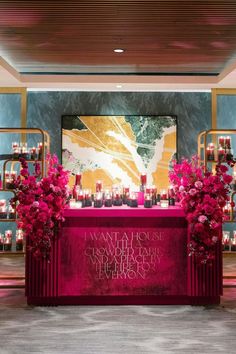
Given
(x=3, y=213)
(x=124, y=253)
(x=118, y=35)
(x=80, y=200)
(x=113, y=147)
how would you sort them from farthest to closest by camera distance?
(x=113, y=147), (x=3, y=213), (x=118, y=35), (x=80, y=200), (x=124, y=253)

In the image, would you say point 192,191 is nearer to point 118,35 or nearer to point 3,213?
point 118,35

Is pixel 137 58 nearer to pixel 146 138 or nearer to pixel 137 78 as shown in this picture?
pixel 137 78

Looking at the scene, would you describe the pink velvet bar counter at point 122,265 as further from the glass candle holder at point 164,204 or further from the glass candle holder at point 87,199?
the glass candle holder at point 87,199

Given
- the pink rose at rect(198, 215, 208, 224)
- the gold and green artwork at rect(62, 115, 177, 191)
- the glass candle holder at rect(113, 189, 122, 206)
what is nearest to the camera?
the pink rose at rect(198, 215, 208, 224)

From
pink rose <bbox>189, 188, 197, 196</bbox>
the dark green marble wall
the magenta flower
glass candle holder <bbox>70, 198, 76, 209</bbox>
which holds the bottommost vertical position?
glass candle holder <bbox>70, 198, 76, 209</bbox>

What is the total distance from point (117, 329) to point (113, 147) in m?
4.85

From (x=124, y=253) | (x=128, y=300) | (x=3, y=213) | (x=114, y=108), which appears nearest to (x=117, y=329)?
(x=128, y=300)

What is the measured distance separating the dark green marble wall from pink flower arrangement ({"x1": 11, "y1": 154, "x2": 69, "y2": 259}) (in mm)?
3851

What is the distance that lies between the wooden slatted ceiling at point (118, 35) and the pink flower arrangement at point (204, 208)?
166 cm

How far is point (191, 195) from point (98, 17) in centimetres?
210

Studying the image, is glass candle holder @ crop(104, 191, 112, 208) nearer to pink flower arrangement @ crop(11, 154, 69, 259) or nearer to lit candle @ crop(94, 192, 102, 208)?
lit candle @ crop(94, 192, 102, 208)

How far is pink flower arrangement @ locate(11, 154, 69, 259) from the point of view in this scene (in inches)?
195

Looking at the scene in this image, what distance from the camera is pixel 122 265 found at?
513 centimetres

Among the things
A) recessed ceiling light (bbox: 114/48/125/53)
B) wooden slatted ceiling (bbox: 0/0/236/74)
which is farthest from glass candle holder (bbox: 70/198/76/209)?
recessed ceiling light (bbox: 114/48/125/53)
